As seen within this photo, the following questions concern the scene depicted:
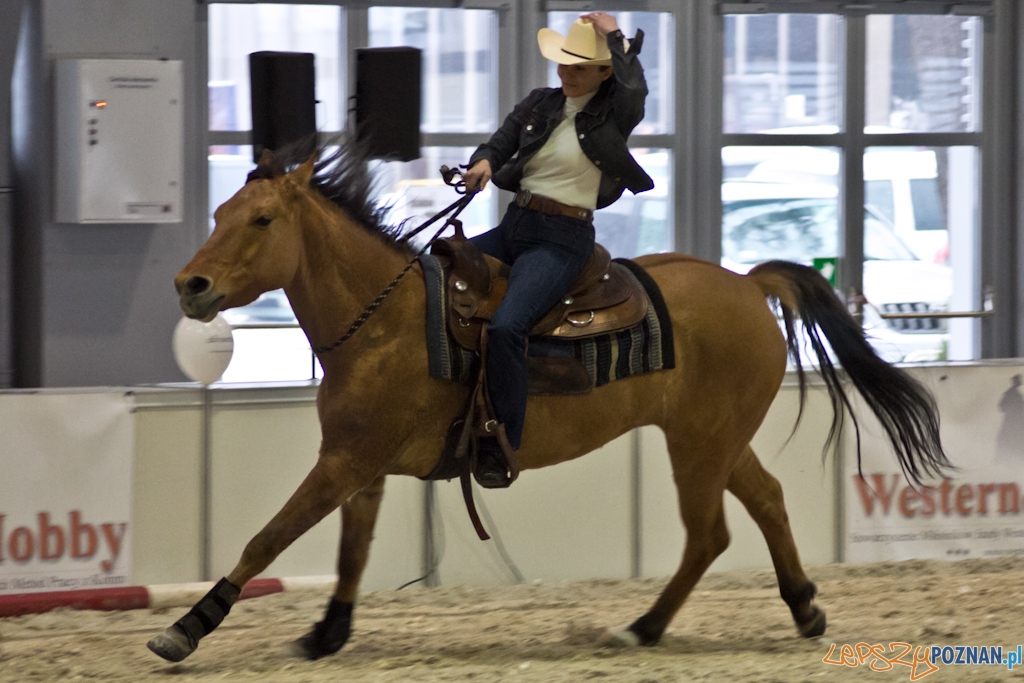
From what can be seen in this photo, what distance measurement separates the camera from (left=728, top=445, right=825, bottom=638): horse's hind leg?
169 inches

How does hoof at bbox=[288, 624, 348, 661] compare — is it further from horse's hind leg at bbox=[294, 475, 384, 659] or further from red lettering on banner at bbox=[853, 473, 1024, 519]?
red lettering on banner at bbox=[853, 473, 1024, 519]

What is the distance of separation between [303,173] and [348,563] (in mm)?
1371

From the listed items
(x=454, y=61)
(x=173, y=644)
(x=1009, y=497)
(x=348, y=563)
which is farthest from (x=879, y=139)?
(x=173, y=644)

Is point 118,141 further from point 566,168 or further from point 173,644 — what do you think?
point 173,644

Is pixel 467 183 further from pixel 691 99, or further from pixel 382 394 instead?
pixel 691 99

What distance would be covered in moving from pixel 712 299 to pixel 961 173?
5.32m

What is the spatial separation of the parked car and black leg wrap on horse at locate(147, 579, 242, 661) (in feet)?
18.3

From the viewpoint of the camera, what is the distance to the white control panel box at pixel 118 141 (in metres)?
6.89

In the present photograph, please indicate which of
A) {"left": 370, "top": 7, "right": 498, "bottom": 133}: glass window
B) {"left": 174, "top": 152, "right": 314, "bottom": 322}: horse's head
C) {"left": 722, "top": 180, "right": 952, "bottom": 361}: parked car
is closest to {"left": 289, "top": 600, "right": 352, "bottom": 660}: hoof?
{"left": 174, "top": 152, "right": 314, "bottom": 322}: horse's head

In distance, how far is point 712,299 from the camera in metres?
4.19

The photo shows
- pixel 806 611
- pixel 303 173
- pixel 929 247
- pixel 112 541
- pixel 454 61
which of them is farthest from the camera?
pixel 929 247

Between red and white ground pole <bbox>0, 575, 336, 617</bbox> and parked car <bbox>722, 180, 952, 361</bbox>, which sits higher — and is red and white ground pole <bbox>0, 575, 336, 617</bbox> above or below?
below

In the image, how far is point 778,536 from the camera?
433cm

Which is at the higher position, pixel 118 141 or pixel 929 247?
pixel 118 141
